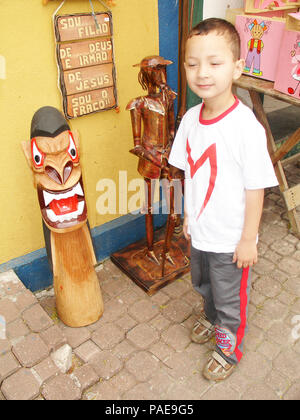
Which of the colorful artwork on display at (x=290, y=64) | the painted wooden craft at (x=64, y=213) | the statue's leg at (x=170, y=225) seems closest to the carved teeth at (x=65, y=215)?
the painted wooden craft at (x=64, y=213)

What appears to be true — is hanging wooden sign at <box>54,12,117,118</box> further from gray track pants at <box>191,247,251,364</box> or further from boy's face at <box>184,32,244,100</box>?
gray track pants at <box>191,247,251,364</box>

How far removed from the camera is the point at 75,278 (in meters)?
2.74

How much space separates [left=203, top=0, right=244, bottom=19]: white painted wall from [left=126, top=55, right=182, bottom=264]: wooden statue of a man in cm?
124

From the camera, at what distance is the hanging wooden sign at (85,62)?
2611 millimetres

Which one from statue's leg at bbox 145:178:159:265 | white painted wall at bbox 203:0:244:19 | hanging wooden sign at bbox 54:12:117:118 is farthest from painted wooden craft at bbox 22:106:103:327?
white painted wall at bbox 203:0:244:19

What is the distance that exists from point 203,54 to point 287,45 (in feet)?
5.04

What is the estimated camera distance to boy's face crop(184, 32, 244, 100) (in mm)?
1777

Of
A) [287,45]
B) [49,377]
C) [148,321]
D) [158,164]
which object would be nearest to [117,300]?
[148,321]

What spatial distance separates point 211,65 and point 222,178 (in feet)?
1.86

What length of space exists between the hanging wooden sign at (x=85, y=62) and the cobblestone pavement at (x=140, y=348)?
1.43m

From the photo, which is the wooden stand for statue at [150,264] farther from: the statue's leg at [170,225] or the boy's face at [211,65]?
the boy's face at [211,65]

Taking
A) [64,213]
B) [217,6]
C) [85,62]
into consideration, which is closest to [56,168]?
[64,213]

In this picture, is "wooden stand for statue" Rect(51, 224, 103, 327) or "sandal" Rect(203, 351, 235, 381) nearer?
"sandal" Rect(203, 351, 235, 381)

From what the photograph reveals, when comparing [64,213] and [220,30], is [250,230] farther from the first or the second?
[64,213]
